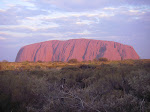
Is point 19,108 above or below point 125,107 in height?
below

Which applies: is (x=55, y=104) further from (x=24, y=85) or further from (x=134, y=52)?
(x=134, y=52)

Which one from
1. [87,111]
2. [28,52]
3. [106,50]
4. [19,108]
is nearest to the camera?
[87,111]

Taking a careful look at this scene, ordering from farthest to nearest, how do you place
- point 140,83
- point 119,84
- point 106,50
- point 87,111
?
point 106,50, point 119,84, point 140,83, point 87,111

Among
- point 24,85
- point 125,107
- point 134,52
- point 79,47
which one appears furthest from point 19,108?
point 134,52

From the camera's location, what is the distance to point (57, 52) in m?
73.8

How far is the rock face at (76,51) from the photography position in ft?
222

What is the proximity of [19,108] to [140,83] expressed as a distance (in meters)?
4.29

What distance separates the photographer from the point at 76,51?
232 feet

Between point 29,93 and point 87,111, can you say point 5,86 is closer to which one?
point 29,93

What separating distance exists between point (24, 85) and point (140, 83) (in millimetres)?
4573

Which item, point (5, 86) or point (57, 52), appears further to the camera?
point (57, 52)

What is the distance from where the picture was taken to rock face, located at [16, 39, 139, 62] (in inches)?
2662

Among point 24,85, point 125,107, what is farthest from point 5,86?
point 125,107

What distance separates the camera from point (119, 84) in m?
7.62
